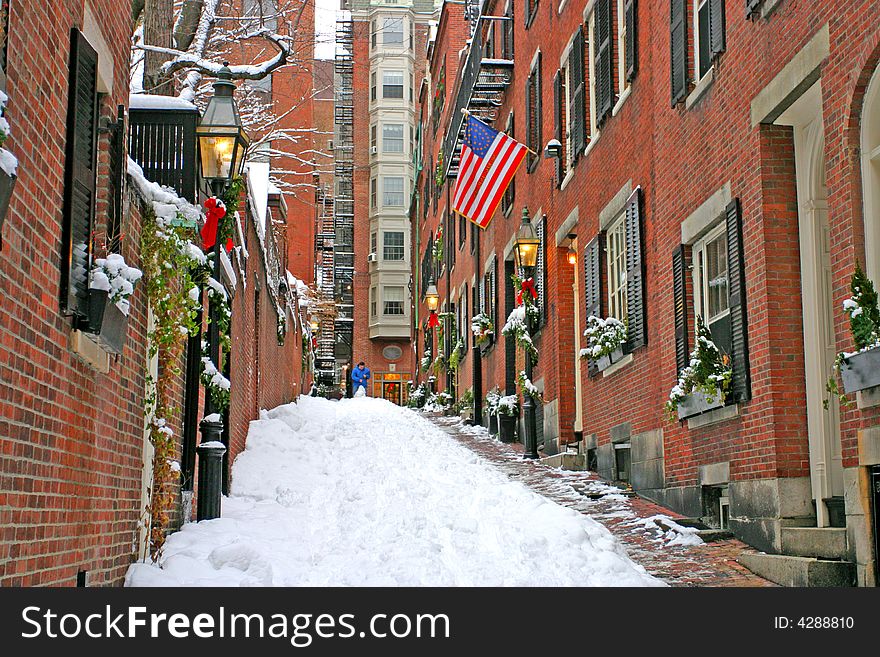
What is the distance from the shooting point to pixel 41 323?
5664mm

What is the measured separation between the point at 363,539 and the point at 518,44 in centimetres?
1478

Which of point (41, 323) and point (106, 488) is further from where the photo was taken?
point (106, 488)

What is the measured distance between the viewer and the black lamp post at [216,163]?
9266mm

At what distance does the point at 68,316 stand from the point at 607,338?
8818mm

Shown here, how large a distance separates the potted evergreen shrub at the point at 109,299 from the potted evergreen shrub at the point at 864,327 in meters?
4.47

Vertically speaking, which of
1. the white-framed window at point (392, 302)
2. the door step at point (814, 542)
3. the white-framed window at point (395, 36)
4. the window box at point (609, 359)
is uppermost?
the white-framed window at point (395, 36)

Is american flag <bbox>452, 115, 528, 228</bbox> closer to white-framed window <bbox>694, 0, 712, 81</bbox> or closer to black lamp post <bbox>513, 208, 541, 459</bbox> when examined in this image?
black lamp post <bbox>513, 208, 541, 459</bbox>

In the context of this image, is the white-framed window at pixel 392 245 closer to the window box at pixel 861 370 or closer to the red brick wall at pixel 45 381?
the red brick wall at pixel 45 381

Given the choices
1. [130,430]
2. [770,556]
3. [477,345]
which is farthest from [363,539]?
[477,345]

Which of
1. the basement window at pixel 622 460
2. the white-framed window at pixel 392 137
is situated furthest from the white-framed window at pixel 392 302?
the basement window at pixel 622 460

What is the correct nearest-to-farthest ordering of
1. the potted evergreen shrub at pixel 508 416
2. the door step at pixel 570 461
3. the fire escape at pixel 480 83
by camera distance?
the door step at pixel 570 461 → the potted evergreen shrub at pixel 508 416 → the fire escape at pixel 480 83

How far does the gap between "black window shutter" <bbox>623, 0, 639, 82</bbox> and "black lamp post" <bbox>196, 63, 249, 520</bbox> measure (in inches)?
220

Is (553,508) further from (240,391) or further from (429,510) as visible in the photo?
(240,391)

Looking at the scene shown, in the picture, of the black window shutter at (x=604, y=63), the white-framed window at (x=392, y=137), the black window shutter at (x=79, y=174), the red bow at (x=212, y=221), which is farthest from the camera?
the white-framed window at (x=392, y=137)
